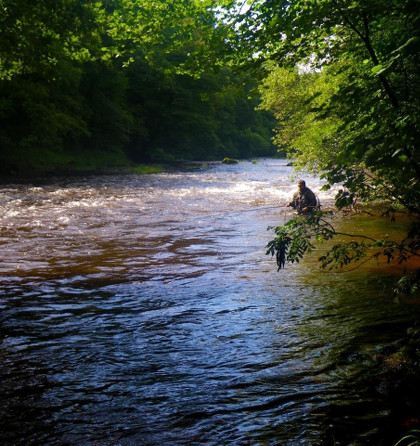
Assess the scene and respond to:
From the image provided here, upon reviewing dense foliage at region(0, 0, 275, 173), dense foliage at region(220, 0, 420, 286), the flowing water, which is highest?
dense foliage at region(0, 0, 275, 173)

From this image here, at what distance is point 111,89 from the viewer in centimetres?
4984

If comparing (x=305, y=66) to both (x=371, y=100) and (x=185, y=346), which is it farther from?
(x=185, y=346)

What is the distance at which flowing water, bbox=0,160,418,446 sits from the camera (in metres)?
4.17

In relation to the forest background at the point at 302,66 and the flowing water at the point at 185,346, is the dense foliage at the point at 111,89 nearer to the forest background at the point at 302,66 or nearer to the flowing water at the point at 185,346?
the forest background at the point at 302,66

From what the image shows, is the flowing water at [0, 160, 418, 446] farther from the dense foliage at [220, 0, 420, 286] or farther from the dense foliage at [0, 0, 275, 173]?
the dense foliage at [0, 0, 275, 173]

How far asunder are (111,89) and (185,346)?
155 ft

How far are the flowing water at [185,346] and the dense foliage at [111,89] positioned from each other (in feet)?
10.5

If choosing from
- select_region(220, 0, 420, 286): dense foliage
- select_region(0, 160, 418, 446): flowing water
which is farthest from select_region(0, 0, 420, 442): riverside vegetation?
select_region(0, 160, 418, 446): flowing water

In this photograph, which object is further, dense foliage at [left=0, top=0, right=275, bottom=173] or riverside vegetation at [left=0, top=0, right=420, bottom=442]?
dense foliage at [left=0, top=0, right=275, bottom=173]

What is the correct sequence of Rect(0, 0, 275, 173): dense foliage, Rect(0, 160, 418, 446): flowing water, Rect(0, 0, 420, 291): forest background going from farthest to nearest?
Rect(0, 0, 275, 173): dense foliage → Rect(0, 0, 420, 291): forest background → Rect(0, 160, 418, 446): flowing water

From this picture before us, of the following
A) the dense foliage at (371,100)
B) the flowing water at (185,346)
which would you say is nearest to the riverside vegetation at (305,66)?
the dense foliage at (371,100)

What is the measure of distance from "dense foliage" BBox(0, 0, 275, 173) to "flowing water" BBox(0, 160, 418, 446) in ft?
10.5

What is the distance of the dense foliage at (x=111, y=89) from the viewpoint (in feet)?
26.9

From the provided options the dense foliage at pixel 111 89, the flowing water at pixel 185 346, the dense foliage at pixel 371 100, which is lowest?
the flowing water at pixel 185 346
